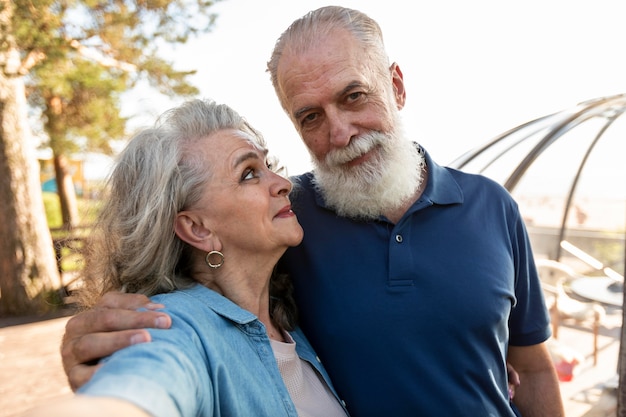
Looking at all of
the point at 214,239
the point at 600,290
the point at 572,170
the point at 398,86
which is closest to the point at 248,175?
the point at 214,239

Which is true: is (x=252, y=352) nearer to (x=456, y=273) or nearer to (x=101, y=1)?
(x=456, y=273)

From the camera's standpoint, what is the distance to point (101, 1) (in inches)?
349

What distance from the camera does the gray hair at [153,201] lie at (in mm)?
1604

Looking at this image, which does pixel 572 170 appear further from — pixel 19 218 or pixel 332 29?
pixel 19 218

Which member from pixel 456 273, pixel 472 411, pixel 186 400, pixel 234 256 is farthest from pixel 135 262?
pixel 472 411

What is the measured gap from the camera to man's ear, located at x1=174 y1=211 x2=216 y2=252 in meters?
1.65

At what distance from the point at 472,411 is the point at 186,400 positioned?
42.8 inches

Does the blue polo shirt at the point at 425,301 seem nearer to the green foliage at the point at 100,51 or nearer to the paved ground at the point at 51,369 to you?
the paved ground at the point at 51,369

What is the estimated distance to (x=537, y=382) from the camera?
2021 millimetres

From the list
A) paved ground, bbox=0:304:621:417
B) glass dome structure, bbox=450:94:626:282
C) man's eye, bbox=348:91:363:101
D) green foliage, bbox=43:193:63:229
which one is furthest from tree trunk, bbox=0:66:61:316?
green foliage, bbox=43:193:63:229

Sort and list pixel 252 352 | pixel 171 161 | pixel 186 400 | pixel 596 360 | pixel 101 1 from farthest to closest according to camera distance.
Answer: pixel 101 1
pixel 596 360
pixel 171 161
pixel 252 352
pixel 186 400

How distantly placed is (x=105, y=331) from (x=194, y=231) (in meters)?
0.50

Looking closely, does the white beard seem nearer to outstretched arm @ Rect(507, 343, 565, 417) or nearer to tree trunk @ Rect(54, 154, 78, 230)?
outstretched arm @ Rect(507, 343, 565, 417)

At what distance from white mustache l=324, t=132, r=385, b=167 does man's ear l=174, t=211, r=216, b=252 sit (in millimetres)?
615
